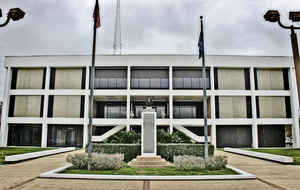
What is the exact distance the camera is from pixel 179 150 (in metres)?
16.8

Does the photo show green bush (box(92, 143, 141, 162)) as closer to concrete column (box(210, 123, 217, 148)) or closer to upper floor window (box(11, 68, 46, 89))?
concrete column (box(210, 123, 217, 148))

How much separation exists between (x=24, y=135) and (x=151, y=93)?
17.8 meters

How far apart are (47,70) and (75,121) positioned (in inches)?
310

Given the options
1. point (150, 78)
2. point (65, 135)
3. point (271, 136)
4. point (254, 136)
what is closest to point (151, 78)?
point (150, 78)

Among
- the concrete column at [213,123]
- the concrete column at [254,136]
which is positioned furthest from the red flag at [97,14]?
the concrete column at [254,136]

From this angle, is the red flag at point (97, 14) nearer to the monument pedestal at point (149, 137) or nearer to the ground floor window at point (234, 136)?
the monument pedestal at point (149, 137)

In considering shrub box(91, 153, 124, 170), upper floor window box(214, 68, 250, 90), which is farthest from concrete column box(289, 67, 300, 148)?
shrub box(91, 153, 124, 170)

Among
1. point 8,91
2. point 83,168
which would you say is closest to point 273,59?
point 83,168

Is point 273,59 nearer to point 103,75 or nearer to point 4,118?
point 103,75

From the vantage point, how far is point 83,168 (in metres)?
12.4

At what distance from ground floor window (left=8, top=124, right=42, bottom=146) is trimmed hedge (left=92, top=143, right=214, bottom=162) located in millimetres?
18196

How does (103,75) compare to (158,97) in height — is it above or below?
above

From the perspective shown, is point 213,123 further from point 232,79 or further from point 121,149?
point 121,149

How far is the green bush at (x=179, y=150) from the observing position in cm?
1656
